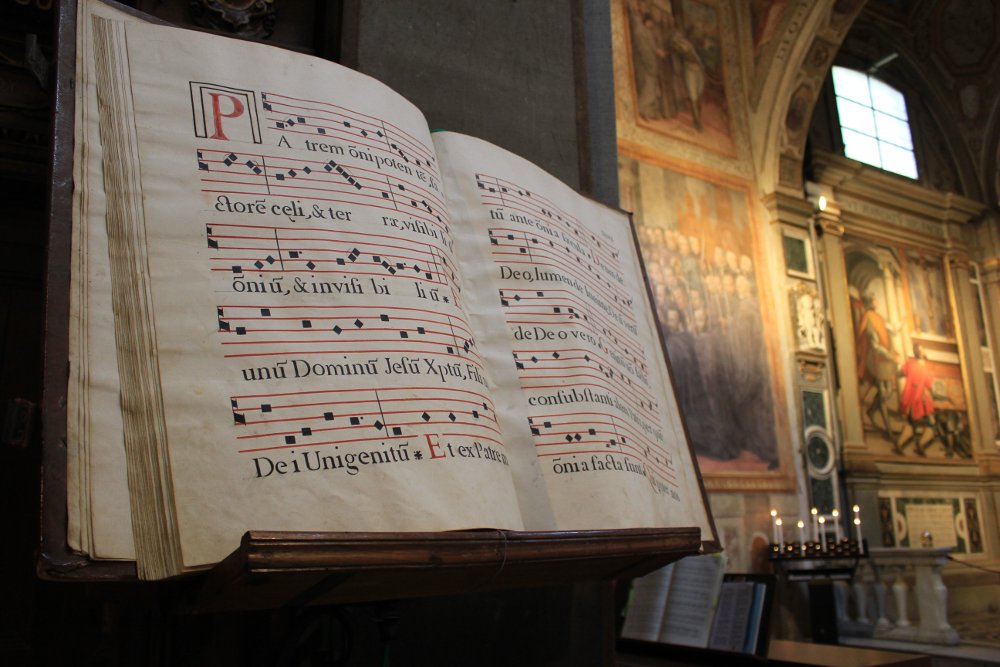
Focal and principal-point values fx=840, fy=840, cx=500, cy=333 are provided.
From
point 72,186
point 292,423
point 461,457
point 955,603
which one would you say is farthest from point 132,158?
point 955,603

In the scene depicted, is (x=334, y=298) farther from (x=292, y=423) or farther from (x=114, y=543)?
(x=114, y=543)

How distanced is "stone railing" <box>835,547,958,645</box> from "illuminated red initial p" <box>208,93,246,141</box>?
24.3ft

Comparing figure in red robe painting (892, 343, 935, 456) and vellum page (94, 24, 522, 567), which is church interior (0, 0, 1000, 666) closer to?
figure in red robe painting (892, 343, 935, 456)

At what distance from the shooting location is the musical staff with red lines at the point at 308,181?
1.06 meters

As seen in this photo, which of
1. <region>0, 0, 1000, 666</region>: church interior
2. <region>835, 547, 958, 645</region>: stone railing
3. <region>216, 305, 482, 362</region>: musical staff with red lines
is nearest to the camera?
<region>216, 305, 482, 362</region>: musical staff with red lines

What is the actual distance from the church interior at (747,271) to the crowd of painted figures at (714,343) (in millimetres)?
31

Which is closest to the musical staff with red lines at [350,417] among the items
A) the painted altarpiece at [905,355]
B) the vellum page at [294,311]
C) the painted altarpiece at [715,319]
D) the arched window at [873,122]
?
the vellum page at [294,311]

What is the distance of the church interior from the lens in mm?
1562

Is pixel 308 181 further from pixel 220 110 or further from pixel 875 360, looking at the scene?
pixel 875 360

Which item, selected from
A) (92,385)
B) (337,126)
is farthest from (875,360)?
(92,385)

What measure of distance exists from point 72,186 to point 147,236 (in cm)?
10

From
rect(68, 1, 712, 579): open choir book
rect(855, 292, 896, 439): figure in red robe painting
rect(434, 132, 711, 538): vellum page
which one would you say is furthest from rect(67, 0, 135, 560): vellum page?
rect(855, 292, 896, 439): figure in red robe painting

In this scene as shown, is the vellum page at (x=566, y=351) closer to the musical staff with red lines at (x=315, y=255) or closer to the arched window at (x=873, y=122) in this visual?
the musical staff with red lines at (x=315, y=255)

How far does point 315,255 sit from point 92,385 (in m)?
0.30
